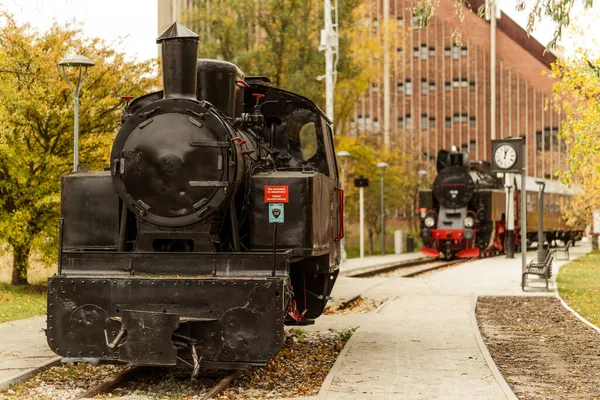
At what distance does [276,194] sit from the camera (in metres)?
8.84

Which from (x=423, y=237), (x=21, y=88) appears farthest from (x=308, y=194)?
(x=423, y=237)

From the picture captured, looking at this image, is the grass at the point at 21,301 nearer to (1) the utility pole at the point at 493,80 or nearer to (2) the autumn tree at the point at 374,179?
(2) the autumn tree at the point at 374,179

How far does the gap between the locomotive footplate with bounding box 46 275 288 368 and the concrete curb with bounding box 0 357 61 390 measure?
1.84 ft

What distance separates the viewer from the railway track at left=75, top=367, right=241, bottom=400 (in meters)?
8.00

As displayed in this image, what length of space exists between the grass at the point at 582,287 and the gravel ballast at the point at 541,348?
0.42 m

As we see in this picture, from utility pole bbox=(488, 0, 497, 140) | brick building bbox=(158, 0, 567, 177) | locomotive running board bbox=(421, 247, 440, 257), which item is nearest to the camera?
locomotive running board bbox=(421, 247, 440, 257)

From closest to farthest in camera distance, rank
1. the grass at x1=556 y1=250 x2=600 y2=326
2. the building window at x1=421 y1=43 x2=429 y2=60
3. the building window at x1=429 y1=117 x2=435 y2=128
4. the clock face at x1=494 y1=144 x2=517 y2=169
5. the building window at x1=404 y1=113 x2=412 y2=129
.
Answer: the grass at x1=556 y1=250 x2=600 y2=326 < the clock face at x1=494 y1=144 x2=517 y2=169 < the building window at x1=404 y1=113 x2=412 y2=129 < the building window at x1=421 y1=43 x2=429 y2=60 < the building window at x1=429 y1=117 x2=435 y2=128

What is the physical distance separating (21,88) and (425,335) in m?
10.1

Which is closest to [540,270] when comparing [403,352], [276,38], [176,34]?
[403,352]

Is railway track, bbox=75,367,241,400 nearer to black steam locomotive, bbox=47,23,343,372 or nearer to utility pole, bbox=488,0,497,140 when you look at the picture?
black steam locomotive, bbox=47,23,343,372

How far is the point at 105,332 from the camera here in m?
8.25

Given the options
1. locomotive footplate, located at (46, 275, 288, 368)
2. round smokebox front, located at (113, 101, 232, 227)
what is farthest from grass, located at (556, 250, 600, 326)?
round smokebox front, located at (113, 101, 232, 227)

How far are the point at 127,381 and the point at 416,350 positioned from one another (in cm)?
362

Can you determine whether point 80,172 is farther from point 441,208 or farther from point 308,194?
point 441,208
